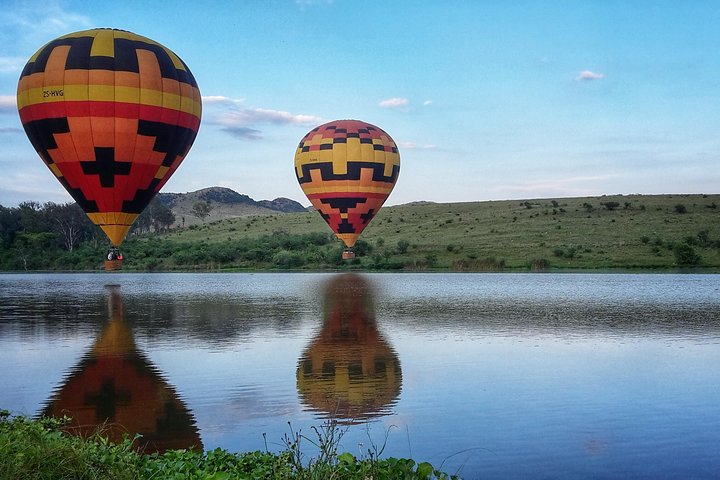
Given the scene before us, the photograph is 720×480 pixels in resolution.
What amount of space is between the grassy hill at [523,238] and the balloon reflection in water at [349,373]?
3936 centimetres

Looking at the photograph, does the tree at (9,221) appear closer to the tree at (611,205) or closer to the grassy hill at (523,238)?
the grassy hill at (523,238)

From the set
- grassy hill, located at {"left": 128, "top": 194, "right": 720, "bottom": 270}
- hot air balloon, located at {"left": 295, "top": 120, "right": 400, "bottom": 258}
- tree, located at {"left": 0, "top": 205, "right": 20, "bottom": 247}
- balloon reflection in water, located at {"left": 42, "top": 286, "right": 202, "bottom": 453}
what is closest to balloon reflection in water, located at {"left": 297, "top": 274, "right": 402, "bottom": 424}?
balloon reflection in water, located at {"left": 42, "top": 286, "right": 202, "bottom": 453}

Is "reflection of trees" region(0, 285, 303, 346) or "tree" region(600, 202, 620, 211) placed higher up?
"tree" region(600, 202, 620, 211)

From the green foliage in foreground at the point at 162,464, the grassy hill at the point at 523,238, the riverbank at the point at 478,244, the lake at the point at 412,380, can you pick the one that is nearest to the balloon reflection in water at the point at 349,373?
the lake at the point at 412,380

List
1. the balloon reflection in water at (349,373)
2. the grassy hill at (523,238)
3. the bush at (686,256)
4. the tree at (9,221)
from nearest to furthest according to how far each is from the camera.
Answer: the balloon reflection in water at (349,373), the bush at (686,256), the grassy hill at (523,238), the tree at (9,221)

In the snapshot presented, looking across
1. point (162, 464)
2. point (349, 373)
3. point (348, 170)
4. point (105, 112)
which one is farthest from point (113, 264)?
point (162, 464)

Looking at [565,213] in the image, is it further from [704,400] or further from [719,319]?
[704,400]

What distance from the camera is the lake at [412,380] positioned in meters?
8.28

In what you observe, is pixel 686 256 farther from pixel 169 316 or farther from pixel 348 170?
pixel 169 316

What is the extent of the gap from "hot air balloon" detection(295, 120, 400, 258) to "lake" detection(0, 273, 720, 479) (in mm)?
29127

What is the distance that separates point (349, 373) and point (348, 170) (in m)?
41.0

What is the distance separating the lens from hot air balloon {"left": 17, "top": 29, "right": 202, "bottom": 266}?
31.7 meters

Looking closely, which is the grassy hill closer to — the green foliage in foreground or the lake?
the lake

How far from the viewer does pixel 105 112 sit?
3172cm
